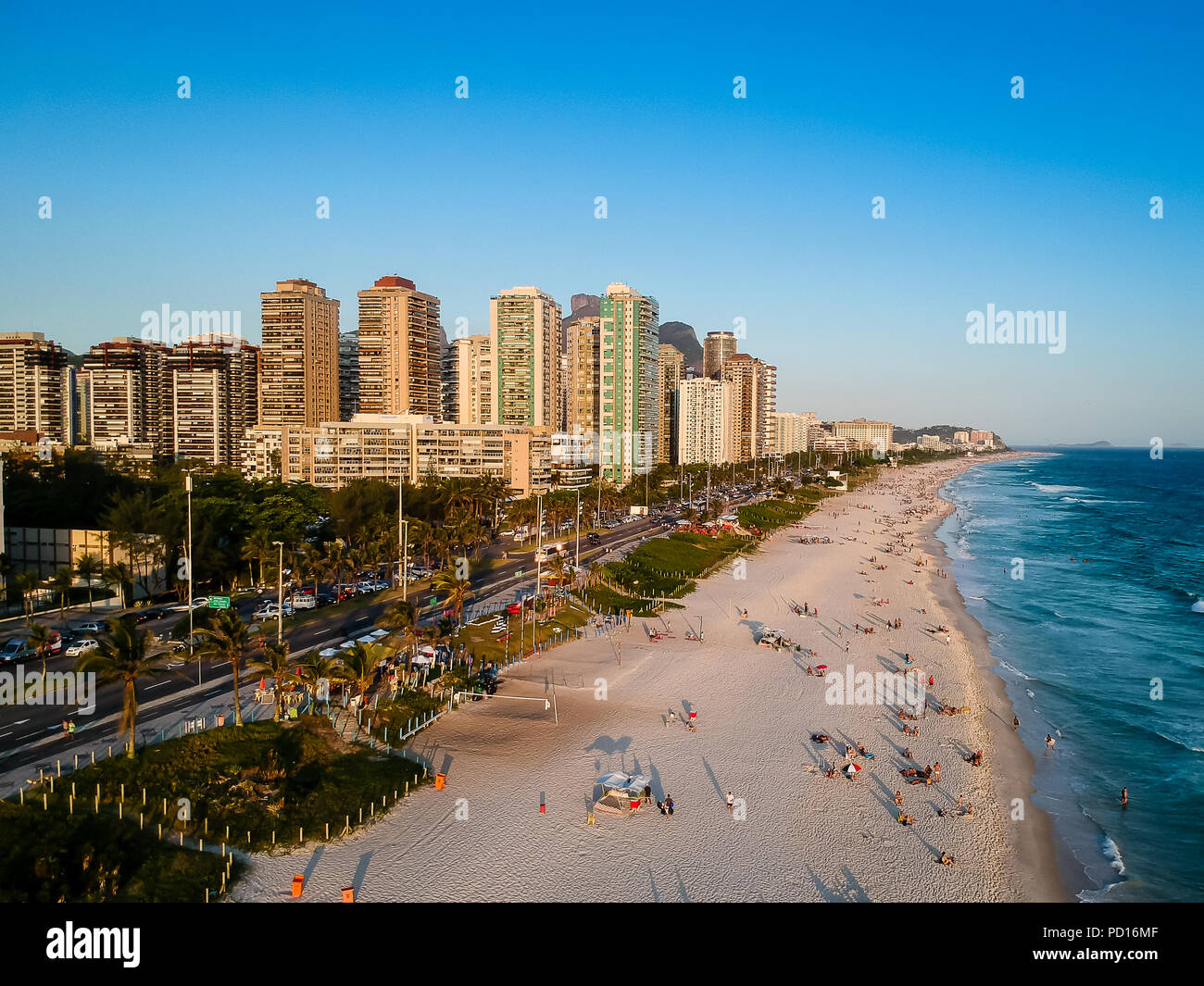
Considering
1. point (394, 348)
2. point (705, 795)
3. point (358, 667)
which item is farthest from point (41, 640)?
point (394, 348)

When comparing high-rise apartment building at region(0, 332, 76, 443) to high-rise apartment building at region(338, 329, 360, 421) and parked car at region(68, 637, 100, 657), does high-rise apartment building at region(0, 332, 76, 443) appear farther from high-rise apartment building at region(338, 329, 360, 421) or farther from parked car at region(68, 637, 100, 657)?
parked car at region(68, 637, 100, 657)

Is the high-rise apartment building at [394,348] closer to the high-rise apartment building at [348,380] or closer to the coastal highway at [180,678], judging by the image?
the high-rise apartment building at [348,380]

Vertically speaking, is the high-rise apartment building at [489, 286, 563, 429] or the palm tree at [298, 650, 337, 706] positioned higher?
the high-rise apartment building at [489, 286, 563, 429]

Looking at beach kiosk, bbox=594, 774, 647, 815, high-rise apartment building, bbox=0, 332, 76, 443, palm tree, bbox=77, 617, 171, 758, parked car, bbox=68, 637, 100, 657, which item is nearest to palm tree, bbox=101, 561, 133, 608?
parked car, bbox=68, 637, 100, 657

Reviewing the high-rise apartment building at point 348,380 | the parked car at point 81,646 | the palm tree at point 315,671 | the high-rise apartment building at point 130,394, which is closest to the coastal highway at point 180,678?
the parked car at point 81,646

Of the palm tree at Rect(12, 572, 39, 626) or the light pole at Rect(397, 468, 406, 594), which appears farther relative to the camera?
the light pole at Rect(397, 468, 406, 594)

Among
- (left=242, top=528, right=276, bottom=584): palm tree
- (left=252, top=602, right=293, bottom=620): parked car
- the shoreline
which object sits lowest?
the shoreline

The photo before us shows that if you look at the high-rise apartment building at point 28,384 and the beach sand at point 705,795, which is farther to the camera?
the high-rise apartment building at point 28,384
